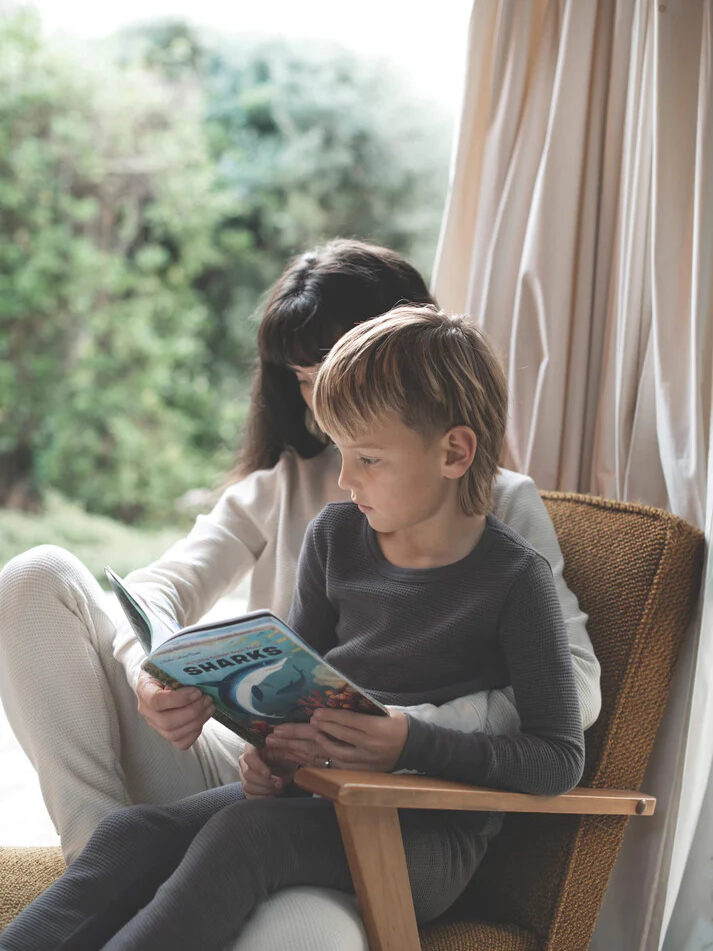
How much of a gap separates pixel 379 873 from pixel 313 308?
32.9 inches

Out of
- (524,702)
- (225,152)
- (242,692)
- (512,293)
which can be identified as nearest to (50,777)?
(242,692)

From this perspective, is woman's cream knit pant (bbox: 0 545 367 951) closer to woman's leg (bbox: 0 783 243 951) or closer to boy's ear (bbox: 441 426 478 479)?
woman's leg (bbox: 0 783 243 951)

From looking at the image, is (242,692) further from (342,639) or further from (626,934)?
(626,934)

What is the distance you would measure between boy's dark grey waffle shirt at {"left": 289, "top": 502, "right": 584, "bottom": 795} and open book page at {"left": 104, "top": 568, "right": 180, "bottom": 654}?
26 centimetres

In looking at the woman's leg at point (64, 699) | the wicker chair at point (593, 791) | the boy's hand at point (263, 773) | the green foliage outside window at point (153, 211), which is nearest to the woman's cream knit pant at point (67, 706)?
the woman's leg at point (64, 699)

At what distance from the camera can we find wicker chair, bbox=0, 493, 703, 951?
1354mm

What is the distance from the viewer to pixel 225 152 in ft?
18.3

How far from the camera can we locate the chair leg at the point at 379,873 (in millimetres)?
1128

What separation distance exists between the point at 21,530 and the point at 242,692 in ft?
14.8

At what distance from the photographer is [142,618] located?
126cm

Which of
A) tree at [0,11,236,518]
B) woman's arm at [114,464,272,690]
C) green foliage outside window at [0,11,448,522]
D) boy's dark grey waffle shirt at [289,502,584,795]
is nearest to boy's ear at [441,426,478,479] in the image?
boy's dark grey waffle shirt at [289,502,584,795]

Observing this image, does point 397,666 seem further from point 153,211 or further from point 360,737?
point 153,211

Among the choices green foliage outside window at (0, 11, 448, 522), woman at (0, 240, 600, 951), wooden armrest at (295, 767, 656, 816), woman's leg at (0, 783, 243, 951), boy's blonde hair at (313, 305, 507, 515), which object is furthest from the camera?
green foliage outside window at (0, 11, 448, 522)

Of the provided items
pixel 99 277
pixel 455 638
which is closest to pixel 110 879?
pixel 455 638
